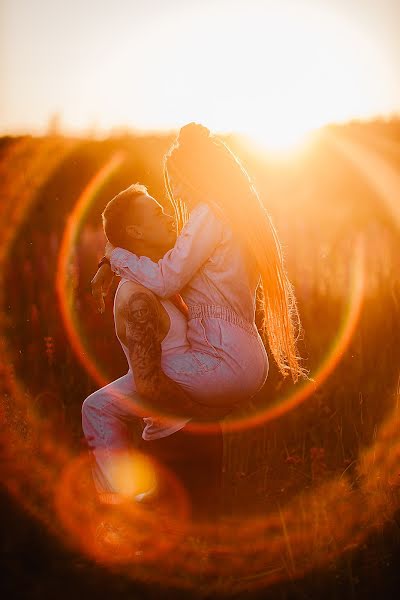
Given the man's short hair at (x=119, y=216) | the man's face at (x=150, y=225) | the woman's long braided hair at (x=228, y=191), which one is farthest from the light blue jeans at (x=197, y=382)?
the man's short hair at (x=119, y=216)

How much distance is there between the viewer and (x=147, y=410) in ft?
10.1

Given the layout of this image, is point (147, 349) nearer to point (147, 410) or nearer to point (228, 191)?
point (147, 410)

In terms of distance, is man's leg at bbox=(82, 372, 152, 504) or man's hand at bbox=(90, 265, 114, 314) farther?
man's hand at bbox=(90, 265, 114, 314)

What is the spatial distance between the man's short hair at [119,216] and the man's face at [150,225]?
1.4 inches

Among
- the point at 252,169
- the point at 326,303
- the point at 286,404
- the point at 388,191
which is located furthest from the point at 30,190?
the point at 286,404

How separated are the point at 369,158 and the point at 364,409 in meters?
11.8

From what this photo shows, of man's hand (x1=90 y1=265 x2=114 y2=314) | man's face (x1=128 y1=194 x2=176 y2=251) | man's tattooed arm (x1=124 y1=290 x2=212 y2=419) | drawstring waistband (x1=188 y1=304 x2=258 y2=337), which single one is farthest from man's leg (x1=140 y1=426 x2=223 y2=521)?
man's face (x1=128 y1=194 x2=176 y2=251)

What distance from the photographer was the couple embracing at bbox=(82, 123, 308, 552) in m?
2.98

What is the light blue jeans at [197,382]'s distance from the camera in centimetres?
303

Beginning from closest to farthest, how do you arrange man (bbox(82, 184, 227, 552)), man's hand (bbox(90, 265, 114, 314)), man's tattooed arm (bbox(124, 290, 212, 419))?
man's tattooed arm (bbox(124, 290, 212, 419)) → man (bbox(82, 184, 227, 552)) → man's hand (bbox(90, 265, 114, 314))

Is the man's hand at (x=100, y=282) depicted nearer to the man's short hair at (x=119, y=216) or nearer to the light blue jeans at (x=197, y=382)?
the man's short hair at (x=119, y=216)

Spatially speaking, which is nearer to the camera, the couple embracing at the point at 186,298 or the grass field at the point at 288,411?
the couple embracing at the point at 186,298

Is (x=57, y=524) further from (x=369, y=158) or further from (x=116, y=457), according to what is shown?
(x=369, y=158)

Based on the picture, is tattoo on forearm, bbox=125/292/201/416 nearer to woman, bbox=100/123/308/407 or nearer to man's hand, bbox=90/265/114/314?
woman, bbox=100/123/308/407
